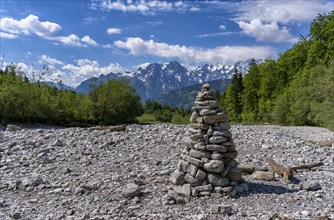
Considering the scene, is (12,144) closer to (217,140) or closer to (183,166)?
(183,166)

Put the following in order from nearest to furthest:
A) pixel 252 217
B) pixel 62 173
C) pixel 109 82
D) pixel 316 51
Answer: pixel 252 217
pixel 62 173
pixel 109 82
pixel 316 51

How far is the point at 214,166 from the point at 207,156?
1.20 ft

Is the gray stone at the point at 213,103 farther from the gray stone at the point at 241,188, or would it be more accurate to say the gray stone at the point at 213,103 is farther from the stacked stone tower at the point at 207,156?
the gray stone at the point at 241,188

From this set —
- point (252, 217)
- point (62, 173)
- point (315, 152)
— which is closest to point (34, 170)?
point (62, 173)

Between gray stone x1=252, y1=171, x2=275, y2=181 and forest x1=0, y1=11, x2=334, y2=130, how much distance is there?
21960 millimetres

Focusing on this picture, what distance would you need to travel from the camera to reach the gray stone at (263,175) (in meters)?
10.4

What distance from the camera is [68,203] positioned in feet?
28.3

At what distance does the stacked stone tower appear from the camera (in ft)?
29.5

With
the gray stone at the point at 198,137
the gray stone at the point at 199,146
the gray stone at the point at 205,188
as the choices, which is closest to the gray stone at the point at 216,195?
the gray stone at the point at 205,188

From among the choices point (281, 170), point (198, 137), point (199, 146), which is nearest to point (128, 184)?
point (199, 146)

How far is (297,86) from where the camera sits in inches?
1704

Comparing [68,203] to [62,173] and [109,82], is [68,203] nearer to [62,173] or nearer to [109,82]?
[62,173]

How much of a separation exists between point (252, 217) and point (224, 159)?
207cm

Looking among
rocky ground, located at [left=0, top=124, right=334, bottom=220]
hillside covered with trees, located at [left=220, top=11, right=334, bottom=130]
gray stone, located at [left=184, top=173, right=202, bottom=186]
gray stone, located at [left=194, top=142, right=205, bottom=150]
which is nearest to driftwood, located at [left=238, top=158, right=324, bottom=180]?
rocky ground, located at [left=0, top=124, right=334, bottom=220]
